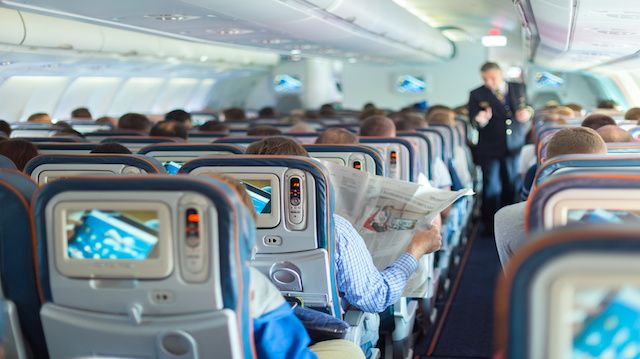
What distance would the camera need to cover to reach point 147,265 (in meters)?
2.52

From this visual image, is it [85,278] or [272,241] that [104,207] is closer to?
[85,278]

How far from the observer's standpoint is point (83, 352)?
8.86 feet

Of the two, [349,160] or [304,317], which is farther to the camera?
[349,160]

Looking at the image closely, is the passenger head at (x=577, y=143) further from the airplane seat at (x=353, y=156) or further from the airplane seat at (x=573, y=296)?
the airplane seat at (x=573, y=296)

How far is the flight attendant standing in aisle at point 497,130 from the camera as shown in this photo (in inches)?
393

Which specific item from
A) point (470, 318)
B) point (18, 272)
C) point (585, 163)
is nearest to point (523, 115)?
point (470, 318)

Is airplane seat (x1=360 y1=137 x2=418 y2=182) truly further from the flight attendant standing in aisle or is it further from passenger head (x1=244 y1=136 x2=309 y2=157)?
the flight attendant standing in aisle

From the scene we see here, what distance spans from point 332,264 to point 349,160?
1492mm

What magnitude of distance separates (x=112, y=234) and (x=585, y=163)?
5.73ft

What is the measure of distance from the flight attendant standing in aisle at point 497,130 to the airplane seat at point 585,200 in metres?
7.75

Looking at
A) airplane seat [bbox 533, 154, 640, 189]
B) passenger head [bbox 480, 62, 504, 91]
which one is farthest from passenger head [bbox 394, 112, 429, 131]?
airplane seat [bbox 533, 154, 640, 189]

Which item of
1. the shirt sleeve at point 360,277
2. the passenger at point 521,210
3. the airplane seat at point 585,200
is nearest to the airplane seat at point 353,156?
the shirt sleeve at point 360,277

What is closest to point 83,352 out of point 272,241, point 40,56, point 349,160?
point 272,241

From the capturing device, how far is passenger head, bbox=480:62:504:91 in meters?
9.83
